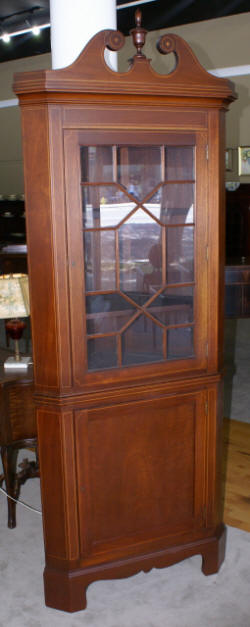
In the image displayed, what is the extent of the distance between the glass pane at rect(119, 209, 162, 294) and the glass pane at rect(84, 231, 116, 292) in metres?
0.04

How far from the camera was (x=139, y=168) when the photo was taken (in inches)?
85.7

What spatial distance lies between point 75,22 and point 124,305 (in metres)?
1.13

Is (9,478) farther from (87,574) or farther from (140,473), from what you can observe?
(140,473)

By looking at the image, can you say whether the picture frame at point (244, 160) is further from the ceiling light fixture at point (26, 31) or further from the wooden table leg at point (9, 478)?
the wooden table leg at point (9, 478)

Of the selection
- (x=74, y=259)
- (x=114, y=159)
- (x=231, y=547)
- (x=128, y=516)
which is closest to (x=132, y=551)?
(x=128, y=516)

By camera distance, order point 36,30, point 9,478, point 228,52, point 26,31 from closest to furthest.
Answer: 1. point 9,478
2. point 36,30
3. point 228,52
4. point 26,31

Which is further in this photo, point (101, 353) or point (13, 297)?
point (13, 297)

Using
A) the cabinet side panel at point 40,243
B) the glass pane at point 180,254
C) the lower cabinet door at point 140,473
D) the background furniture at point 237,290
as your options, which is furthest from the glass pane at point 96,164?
the background furniture at point 237,290

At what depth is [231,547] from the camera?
2809 mm

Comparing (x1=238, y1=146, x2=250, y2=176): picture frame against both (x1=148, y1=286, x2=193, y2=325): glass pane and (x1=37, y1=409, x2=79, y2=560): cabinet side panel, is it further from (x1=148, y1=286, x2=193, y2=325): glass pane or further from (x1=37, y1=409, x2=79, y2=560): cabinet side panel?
(x1=37, y1=409, x2=79, y2=560): cabinet side panel

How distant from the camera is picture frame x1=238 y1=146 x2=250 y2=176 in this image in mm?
8930

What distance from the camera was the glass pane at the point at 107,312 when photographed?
7.29 ft

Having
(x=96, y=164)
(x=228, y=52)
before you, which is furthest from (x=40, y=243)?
(x=228, y=52)

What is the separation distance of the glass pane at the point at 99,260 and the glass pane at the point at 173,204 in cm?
20
